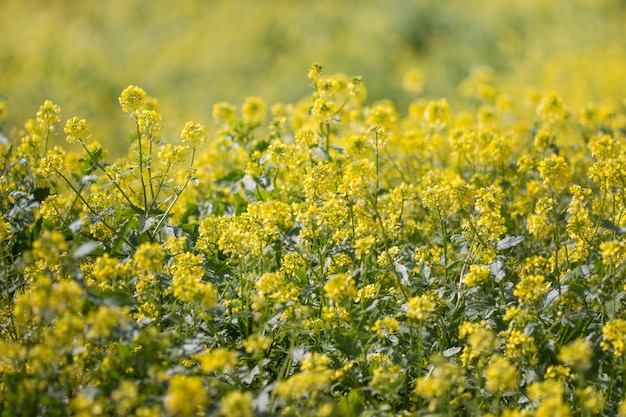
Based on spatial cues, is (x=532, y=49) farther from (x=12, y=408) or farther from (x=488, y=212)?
(x=12, y=408)

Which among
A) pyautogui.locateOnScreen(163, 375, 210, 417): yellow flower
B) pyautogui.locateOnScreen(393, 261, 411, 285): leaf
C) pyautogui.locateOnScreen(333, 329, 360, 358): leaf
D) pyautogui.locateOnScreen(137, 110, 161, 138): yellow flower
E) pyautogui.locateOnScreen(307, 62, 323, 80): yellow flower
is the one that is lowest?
pyautogui.locateOnScreen(163, 375, 210, 417): yellow flower

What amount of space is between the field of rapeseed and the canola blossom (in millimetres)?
10

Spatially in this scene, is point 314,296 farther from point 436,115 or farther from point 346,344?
Result: point 436,115

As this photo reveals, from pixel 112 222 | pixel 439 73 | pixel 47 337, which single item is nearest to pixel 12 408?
pixel 47 337

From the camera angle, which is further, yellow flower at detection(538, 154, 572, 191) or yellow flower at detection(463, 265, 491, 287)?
yellow flower at detection(538, 154, 572, 191)

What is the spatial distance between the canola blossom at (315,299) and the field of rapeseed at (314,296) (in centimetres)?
1

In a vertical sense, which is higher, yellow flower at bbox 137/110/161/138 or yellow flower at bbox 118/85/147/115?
yellow flower at bbox 118/85/147/115

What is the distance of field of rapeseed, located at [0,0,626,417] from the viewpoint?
1948 millimetres

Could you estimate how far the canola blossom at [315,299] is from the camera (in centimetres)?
194

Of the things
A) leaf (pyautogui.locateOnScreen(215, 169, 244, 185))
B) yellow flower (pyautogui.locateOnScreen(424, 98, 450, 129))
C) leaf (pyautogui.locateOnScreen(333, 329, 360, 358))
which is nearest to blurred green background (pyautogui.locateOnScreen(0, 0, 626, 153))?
yellow flower (pyautogui.locateOnScreen(424, 98, 450, 129))

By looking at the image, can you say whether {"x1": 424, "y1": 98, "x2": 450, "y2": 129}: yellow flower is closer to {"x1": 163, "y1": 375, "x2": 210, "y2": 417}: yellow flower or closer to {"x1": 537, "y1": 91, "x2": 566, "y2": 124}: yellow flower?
{"x1": 537, "y1": 91, "x2": 566, "y2": 124}: yellow flower

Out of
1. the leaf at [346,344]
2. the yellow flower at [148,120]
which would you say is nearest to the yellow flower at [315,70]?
the yellow flower at [148,120]

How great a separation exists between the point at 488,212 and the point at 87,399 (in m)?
1.69

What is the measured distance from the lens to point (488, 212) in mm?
2680
